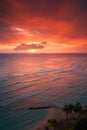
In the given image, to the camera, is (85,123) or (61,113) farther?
(61,113)

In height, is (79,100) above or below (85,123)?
below

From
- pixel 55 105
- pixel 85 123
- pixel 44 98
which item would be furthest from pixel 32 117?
pixel 85 123

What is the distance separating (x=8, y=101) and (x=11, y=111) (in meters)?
5.77

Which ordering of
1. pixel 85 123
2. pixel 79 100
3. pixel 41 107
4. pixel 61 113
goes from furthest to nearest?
pixel 79 100, pixel 41 107, pixel 61 113, pixel 85 123

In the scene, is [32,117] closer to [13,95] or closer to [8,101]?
[8,101]

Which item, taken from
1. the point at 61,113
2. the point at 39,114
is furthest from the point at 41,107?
the point at 61,113

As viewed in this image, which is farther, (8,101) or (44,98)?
(44,98)

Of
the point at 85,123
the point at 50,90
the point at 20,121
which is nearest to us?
the point at 85,123

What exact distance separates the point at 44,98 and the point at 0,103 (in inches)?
473

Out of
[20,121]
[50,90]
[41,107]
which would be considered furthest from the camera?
[50,90]

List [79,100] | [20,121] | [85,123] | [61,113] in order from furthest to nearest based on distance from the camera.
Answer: [79,100]
[61,113]
[20,121]
[85,123]

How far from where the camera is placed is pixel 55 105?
127 feet

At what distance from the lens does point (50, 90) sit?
51781 mm

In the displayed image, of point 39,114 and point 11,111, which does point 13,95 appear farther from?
point 39,114
